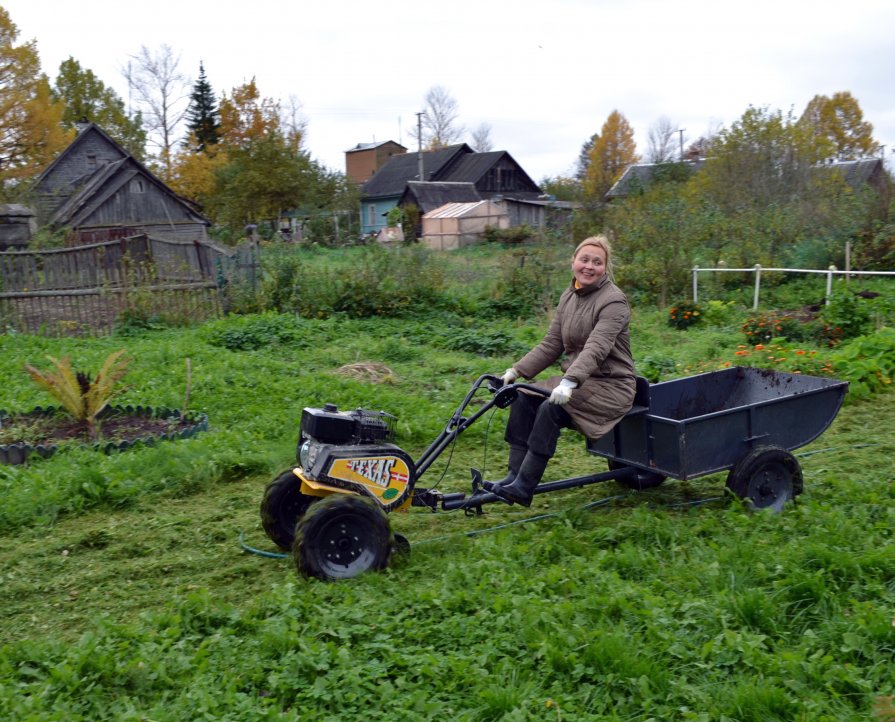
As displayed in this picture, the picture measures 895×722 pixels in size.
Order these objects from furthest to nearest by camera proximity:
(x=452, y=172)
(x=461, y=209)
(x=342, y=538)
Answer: (x=452, y=172) < (x=461, y=209) < (x=342, y=538)

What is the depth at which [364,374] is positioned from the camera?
10.4 meters

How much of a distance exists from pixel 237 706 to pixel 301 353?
28.9 feet

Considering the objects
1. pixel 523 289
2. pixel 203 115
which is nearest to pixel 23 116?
pixel 203 115

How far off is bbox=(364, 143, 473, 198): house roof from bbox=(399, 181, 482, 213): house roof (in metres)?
5.52

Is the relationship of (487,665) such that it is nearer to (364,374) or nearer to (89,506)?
(89,506)

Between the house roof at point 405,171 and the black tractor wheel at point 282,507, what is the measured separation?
51.9 m

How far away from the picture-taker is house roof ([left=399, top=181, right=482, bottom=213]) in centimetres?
4834

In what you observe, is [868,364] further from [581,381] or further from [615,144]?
[615,144]

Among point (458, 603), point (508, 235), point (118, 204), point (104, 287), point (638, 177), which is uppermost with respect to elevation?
point (638, 177)

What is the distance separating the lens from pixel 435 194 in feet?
163

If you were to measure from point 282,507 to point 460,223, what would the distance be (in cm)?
3737

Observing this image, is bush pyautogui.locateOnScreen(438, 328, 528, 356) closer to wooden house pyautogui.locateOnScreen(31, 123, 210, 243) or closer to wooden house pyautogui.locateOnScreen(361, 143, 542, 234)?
wooden house pyautogui.locateOnScreen(31, 123, 210, 243)

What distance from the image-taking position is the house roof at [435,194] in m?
48.3

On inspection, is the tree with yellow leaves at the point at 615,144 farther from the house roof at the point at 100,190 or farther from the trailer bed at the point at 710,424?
the trailer bed at the point at 710,424
